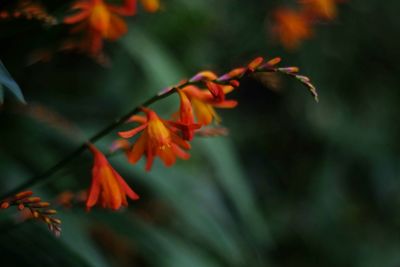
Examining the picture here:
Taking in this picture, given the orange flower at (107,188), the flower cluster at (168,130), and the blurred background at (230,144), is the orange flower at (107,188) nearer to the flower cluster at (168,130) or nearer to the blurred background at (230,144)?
the flower cluster at (168,130)

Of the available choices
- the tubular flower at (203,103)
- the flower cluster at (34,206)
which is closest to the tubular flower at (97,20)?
the tubular flower at (203,103)

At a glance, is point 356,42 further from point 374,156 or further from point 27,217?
point 27,217

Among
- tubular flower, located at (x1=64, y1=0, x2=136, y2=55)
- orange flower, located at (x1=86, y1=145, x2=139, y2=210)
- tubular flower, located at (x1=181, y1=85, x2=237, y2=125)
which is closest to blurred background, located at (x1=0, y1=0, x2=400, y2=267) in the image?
tubular flower, located at (x1=64, y1=0, x2=136, y2=55)

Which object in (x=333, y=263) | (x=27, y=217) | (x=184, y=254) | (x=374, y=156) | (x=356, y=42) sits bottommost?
(x=333, y=263)

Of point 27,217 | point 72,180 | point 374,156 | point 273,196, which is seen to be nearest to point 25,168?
point 72,180

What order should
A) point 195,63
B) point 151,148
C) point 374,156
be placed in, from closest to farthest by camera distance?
point 151,148
point 195,63
point 374,156

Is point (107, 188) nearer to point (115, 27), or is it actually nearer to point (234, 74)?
point (234, 74)
